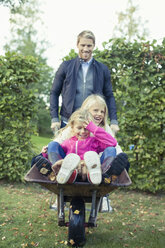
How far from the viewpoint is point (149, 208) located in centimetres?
431

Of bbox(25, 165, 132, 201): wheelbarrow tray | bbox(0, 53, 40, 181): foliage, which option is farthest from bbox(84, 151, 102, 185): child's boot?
bbox(0, 53, 40, 181): foliage

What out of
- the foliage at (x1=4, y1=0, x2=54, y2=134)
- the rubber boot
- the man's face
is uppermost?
the foliage at (x1=4, y1=0, x2=54, y2=134)

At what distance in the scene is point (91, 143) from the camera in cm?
264

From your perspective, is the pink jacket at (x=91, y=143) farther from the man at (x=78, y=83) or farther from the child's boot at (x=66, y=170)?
the man at (x=78, y=83)

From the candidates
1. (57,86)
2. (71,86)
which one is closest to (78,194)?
(71,86)

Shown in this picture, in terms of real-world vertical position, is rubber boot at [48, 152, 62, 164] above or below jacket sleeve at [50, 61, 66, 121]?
below

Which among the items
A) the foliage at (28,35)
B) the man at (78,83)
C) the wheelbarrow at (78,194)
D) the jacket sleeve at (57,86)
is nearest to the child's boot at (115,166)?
the wheelbarrow at (78,194)

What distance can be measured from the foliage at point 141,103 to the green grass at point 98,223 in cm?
50

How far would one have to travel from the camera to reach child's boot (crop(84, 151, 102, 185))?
2039 millimetres

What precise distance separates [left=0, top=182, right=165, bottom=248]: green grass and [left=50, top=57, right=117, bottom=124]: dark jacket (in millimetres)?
1284

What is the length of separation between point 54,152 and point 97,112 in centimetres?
77

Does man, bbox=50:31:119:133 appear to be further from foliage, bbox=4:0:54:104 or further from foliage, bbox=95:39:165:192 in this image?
foliage, bbox=4:0:54:104

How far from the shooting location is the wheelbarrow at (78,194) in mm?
2211

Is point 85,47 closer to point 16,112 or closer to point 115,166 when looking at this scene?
point 115,166
